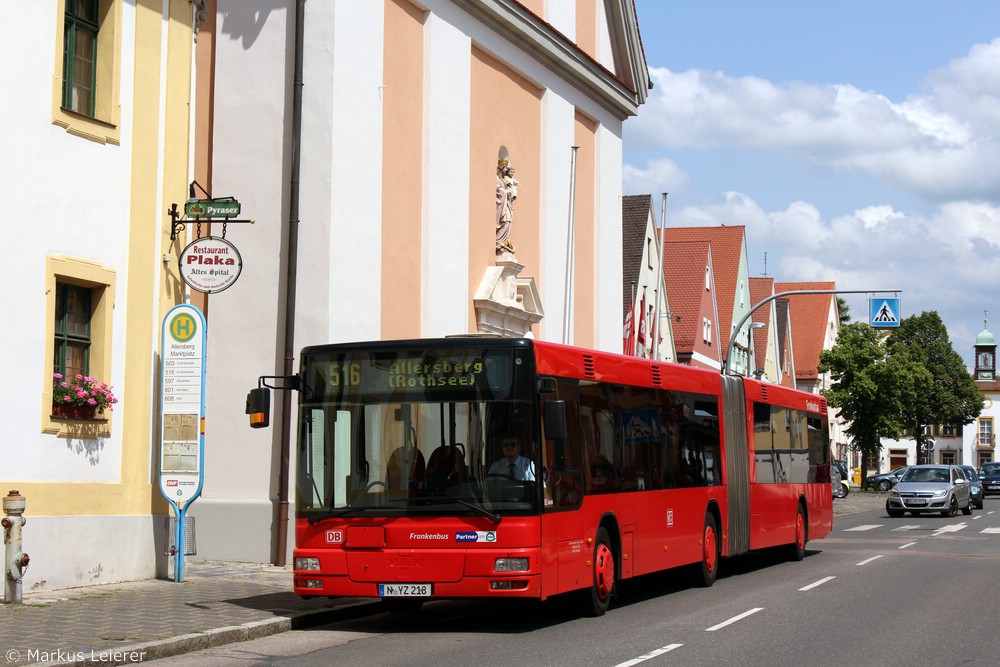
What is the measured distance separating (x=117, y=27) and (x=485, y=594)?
337 inches

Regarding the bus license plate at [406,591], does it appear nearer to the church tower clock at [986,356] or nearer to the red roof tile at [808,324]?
the red roof tile at [808,324]

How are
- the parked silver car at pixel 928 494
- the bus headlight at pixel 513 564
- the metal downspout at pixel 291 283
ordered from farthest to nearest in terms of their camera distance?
the parked silver car at pixel 928 494 → the metal downspout at pixel 291 283 → the bus headlight at pixel 513 564

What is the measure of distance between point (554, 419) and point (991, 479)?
65251 mm

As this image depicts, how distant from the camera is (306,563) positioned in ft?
47.2

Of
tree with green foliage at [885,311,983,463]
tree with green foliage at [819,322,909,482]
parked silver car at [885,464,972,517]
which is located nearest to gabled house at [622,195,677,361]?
parked silver car at [885,464,972,517]

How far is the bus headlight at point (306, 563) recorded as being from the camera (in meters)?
14.3

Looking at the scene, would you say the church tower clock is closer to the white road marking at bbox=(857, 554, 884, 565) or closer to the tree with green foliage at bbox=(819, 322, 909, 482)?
the tree with green foliage at bbox=(819, 322, 909, 482)

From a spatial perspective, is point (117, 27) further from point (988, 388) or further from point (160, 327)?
point (988, 388)

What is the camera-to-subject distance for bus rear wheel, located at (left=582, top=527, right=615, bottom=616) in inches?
605

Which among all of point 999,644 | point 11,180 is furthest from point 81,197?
point 999,644

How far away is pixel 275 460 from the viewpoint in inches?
869

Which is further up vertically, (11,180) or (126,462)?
(11,180)

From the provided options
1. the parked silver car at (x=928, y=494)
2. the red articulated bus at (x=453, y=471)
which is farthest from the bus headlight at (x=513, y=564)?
the parked silver car at (x=928, y=494)

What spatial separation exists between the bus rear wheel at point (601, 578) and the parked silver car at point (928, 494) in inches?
1164
